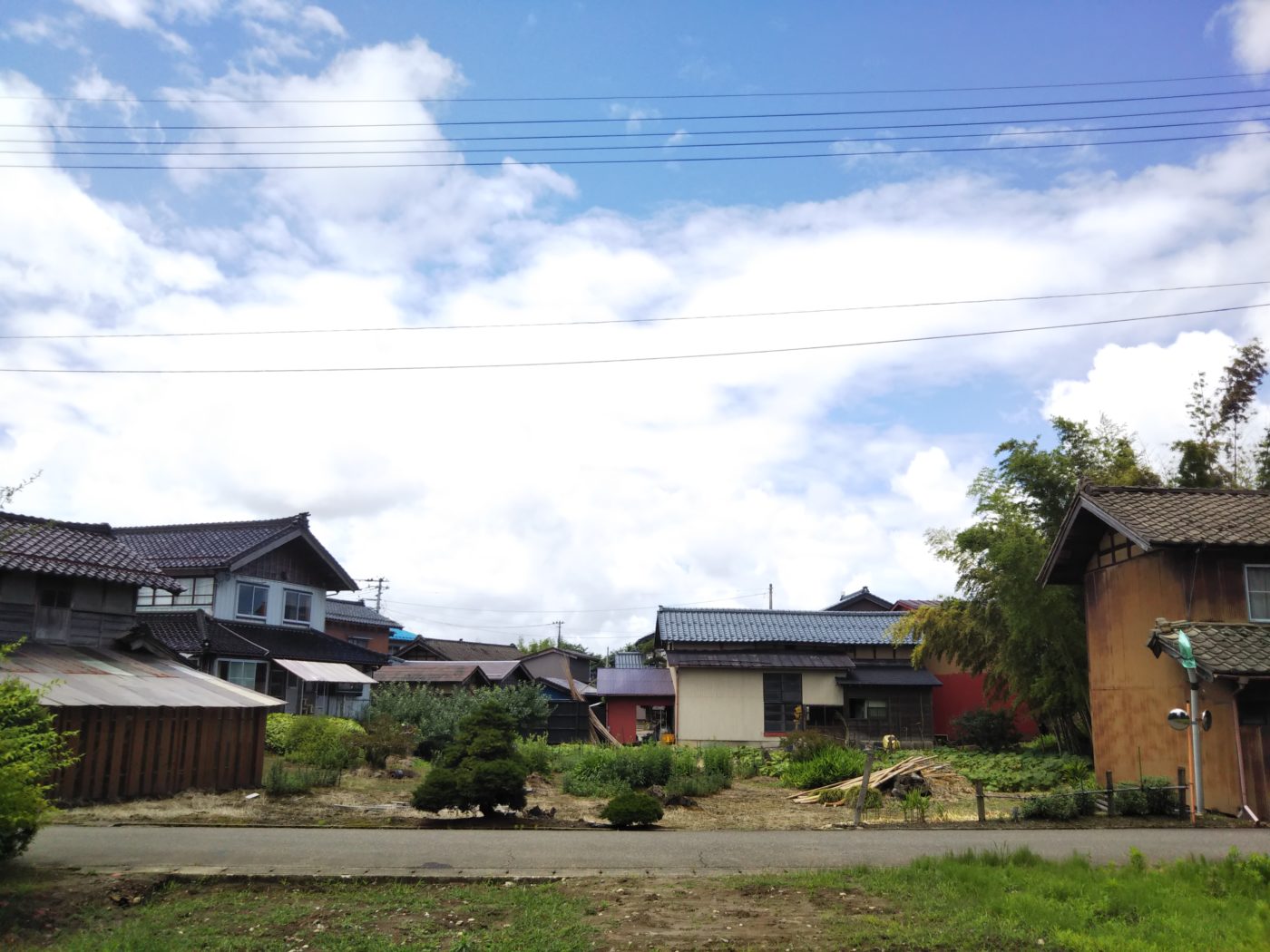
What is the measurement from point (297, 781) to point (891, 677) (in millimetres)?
24816

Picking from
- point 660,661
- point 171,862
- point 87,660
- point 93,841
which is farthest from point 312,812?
point 660,661

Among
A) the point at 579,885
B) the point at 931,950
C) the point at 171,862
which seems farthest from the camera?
the point at 171,862

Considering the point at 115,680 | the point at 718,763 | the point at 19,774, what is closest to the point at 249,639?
the point at 115,680

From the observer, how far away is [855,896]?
Answer: 32.3ft

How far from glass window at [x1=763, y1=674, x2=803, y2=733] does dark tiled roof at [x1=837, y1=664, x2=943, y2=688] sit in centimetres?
180

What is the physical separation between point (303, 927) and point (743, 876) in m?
4.68

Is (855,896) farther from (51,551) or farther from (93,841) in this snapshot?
(51,551)

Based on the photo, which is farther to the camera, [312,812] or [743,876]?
[312,812]

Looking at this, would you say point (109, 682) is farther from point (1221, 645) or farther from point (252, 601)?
point (1221, 645)

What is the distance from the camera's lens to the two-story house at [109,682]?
1786cm

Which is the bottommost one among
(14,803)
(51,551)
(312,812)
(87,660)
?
(312,812)

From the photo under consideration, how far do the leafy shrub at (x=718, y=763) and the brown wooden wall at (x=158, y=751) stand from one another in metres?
10.2

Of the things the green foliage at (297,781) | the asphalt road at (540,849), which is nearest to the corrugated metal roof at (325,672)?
the green foliage at (297,781)

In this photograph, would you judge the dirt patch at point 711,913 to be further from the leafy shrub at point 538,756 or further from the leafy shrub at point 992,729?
the leafy shrub at point 992,729
